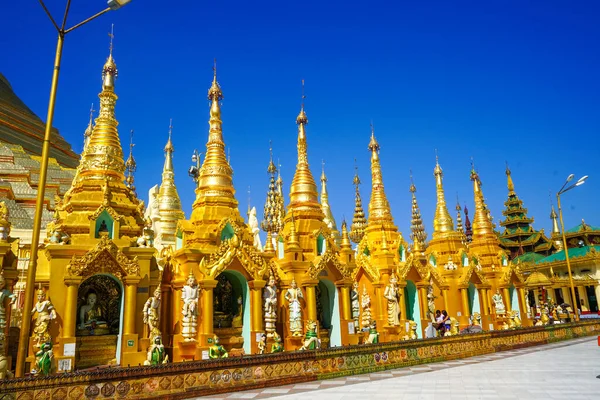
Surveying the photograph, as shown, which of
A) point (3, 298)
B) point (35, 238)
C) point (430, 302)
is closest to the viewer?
point (35, 238)

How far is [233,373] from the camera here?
11766 mm

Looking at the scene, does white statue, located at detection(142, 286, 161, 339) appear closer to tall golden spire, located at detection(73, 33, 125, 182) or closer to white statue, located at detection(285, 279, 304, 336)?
white statue, located at detection(285, 279, 304, 336)

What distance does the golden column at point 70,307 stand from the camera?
14891 millimetres

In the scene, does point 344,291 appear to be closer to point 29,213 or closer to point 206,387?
point 206,387

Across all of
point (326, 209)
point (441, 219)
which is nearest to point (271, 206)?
point (326, 209)

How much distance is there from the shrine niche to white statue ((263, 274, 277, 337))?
528cm

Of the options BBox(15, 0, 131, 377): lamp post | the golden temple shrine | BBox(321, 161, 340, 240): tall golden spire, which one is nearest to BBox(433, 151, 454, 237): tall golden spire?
the golden temple shrine

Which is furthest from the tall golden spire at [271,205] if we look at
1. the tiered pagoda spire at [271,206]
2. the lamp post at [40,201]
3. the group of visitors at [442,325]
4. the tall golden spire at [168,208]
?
the lamp post at [40,201]

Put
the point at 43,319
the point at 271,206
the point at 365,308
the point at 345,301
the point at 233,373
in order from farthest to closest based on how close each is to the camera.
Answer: the point at 271,206 < the point at 365,308 < the point at 345,301 < the point at 43,319 < the point at 233,373

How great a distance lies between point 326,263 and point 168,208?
1276 cm

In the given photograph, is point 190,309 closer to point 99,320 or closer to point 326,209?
point 99,320

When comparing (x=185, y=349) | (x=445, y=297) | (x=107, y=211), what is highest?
(x=107, y=211)

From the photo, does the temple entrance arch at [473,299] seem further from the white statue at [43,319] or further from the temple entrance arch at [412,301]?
the white statue at [43,319]

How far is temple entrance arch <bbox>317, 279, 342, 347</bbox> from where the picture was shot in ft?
70.7
